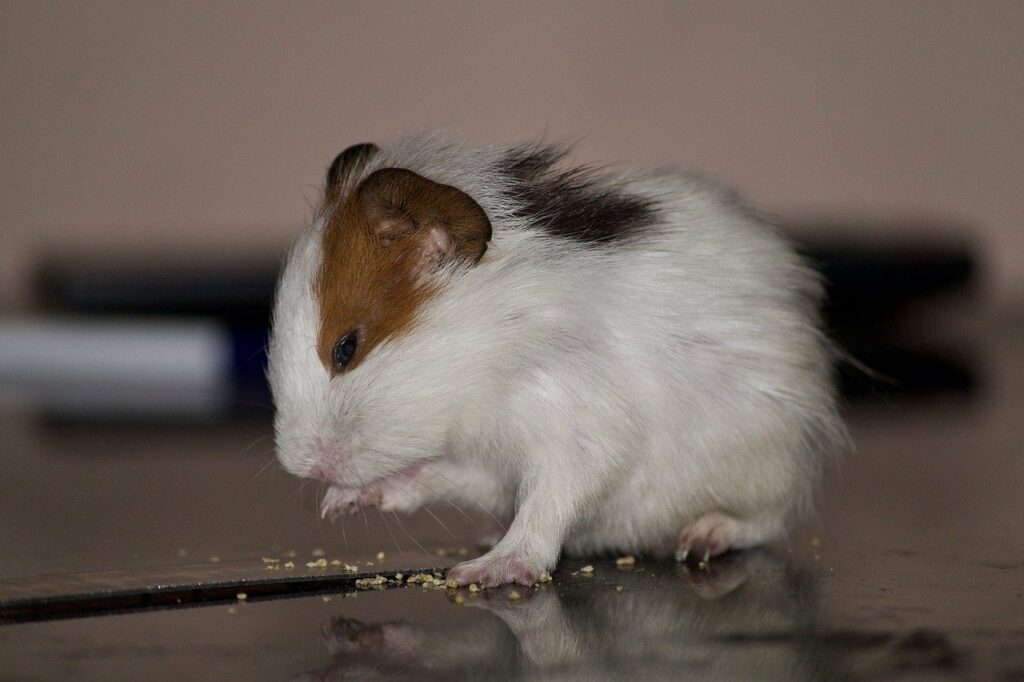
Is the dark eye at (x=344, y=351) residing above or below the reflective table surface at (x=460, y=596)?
above

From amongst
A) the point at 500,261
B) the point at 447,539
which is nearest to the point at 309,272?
the point at 500,261

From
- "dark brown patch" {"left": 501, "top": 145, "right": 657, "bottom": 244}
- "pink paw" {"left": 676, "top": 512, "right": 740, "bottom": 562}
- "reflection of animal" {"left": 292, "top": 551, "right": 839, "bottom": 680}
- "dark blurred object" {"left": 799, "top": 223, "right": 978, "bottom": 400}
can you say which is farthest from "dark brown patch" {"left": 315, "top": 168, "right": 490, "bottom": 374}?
"dark blurred object" {"left": 799, "top": 223, "right": 978, "bottom": 400}

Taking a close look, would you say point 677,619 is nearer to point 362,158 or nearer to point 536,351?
point 536,351

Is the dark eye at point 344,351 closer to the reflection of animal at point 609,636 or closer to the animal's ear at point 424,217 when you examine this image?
the animal's ear at point 424,217

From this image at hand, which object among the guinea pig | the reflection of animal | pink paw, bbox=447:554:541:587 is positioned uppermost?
the guinea pig

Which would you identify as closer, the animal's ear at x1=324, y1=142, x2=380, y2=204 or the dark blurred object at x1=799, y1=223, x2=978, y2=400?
the animal's ear at x1=324, y1=142, x2=380, y2=204

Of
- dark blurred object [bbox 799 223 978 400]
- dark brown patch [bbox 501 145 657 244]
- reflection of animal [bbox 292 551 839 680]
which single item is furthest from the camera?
dark blurred object [bbox 799 223 978 400]

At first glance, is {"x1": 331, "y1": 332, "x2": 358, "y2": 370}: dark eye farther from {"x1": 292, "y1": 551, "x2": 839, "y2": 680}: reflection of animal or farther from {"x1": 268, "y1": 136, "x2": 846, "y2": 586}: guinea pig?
{"x1": 292, "y1": 551, "x2": 839, "y2": 680}: reflection of animal

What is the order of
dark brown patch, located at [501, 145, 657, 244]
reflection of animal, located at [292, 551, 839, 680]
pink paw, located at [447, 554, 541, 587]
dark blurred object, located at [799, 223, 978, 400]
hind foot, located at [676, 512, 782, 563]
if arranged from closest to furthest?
reflection of animal, located at [292, 551, 839, 680], pink paw, located at [447, 554, 541, 587], dark brown patch, located at [501, 145, 657, 244], hind foot, located at [676, 512, 782, 563], dark blurred object, located at [799, 223, 978, 400]

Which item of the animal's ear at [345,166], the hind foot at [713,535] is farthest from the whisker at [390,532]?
the animal's ear at [345,166]
